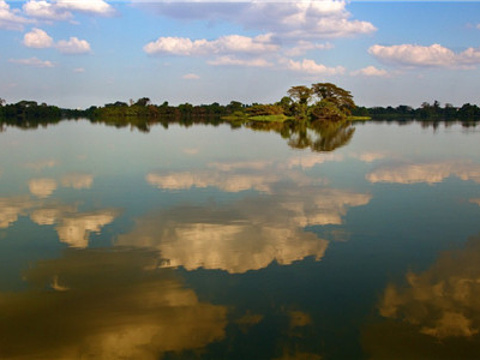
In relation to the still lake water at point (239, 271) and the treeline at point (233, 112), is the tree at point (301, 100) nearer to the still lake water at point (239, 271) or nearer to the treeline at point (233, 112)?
the treeline at point (233, 112)

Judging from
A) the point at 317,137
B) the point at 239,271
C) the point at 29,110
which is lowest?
the point at 239,271

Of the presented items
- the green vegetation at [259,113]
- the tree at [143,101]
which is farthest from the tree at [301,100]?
the tree at [143,101]

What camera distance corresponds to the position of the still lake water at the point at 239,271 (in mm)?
5250

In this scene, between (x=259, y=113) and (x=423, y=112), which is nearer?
(x=259, y=113)

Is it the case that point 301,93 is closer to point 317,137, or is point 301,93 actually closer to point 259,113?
point 259,113

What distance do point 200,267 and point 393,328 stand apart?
3.67m

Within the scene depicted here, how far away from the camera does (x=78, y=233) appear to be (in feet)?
31.4

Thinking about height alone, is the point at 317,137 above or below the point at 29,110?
below

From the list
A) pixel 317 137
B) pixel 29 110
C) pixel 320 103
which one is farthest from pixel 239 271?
pixel 29 110

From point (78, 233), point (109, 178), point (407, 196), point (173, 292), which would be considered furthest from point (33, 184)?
point (407, 196)

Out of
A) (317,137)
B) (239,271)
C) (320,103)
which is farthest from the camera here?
(320,103)

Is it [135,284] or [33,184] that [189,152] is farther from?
[135,284]

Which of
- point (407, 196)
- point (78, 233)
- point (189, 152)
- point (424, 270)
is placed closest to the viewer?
point (424, 270)

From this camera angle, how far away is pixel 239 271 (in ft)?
24.2
